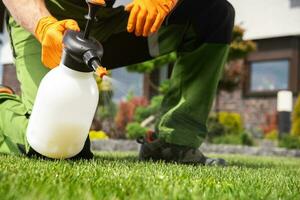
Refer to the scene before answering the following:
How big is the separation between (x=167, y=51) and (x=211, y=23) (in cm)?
31

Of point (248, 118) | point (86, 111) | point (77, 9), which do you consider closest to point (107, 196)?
point (86, 111)

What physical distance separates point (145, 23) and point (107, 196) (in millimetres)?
1170

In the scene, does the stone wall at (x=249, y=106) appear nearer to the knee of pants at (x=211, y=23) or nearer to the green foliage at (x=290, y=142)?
the green foliage at (x=290, y=142)

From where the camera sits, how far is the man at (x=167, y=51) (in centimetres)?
281

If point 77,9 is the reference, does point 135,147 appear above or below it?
below

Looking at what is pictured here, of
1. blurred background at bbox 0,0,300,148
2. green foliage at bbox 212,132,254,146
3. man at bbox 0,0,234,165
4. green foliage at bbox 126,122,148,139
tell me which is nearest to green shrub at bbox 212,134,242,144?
green foliage at bbox 212,132,254,146

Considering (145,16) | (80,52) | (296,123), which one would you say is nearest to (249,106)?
(296,123)

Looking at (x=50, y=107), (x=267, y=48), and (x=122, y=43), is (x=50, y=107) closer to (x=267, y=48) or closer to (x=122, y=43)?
(x=122, y=43)

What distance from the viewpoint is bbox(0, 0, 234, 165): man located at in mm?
2805

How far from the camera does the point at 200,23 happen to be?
3.00 m

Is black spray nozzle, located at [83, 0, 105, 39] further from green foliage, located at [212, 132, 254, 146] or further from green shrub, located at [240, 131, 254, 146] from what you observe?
green shrub, located at [240, 131, 254, 146]

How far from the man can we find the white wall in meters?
9.82

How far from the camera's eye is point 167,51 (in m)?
3.13

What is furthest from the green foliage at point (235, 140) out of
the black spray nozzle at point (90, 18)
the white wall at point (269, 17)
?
the black spray nozzle at point (90, 18)
